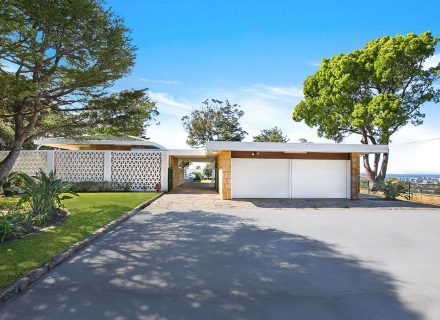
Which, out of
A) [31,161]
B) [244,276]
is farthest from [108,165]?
[244,276]

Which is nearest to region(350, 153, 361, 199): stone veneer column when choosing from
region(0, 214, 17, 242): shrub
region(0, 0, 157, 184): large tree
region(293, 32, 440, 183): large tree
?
region(293, 32, 440, 183): large tree

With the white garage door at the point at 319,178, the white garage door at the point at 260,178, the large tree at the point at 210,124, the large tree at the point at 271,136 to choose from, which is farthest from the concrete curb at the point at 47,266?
the large tree at the point at 271,136

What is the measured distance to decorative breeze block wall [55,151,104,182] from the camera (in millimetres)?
17547

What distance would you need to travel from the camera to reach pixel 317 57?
24375mm

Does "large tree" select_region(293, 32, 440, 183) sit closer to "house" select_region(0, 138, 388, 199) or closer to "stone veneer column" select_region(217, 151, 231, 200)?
"house" select_region(0, 138, 388, 199)

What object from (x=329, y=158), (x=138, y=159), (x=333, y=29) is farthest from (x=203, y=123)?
(x=333, y=29)

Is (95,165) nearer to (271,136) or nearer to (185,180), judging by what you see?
(185,180)

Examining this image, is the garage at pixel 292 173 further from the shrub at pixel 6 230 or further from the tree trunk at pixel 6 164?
the shrub at pixel 6 230

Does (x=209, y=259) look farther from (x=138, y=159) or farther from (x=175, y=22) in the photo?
(x=138, y=159)

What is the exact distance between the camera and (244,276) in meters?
4.18

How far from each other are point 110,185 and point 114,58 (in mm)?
9823

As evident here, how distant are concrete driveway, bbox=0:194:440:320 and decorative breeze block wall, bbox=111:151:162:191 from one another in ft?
34.3

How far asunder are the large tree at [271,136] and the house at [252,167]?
2326 centimetres

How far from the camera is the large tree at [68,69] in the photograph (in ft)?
24.2
